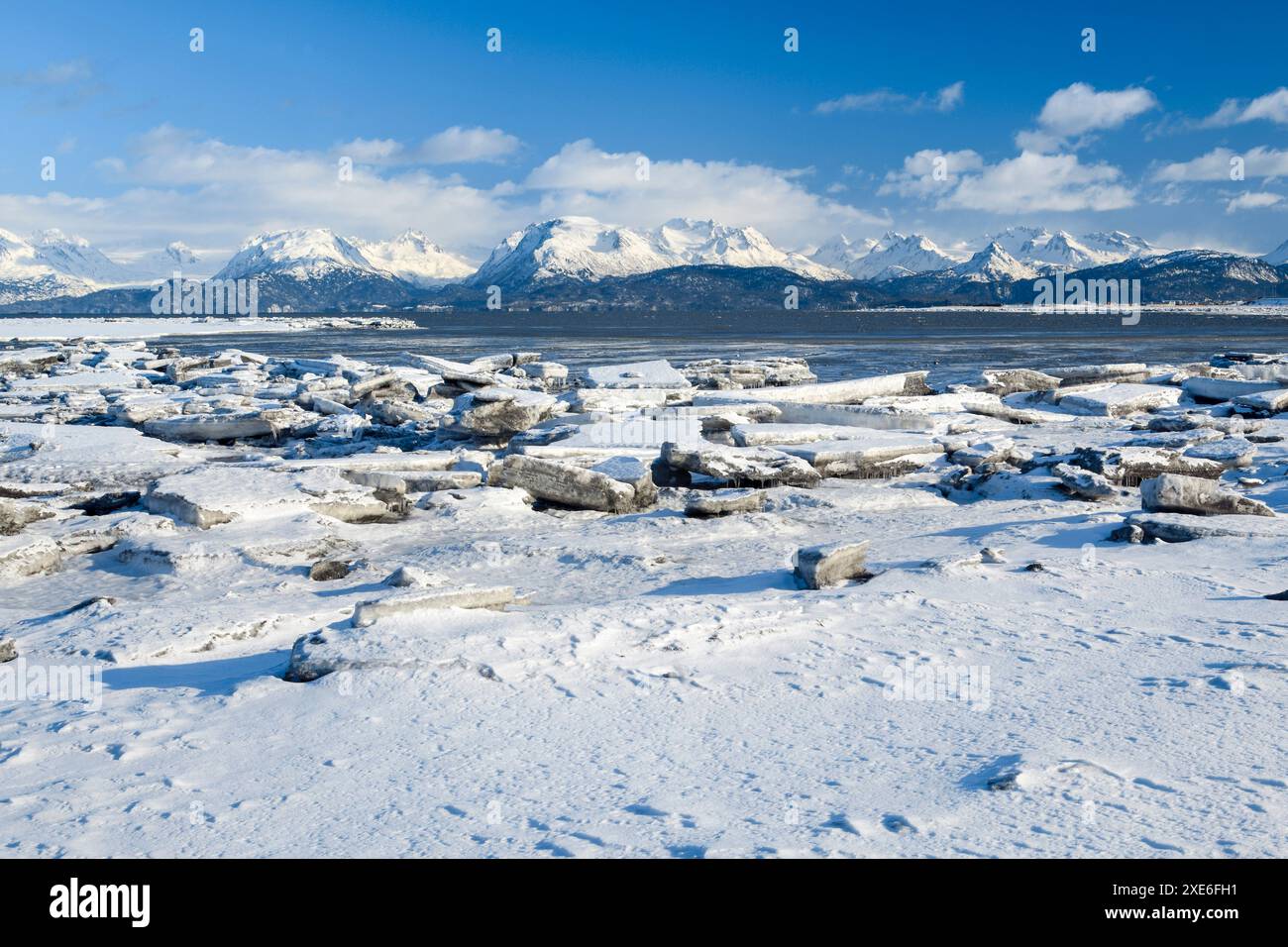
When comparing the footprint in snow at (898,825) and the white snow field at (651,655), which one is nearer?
the footprint in snow at (898,825)

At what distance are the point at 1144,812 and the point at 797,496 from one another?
783 cm

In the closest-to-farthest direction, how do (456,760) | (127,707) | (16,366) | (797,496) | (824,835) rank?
(824,835), (456,760), (127,707), (797,496), (16,366)

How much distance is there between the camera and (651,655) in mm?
5906

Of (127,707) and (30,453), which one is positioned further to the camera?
(30,453)

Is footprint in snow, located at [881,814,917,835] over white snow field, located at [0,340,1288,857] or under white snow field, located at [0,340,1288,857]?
under

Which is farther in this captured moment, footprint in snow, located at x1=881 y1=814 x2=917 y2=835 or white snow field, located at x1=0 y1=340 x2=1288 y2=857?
white snow field, located at x1=0 y1=340 x2=1288 y2=857

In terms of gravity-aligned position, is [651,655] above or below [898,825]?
above

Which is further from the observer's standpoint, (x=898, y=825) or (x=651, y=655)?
(x=651, y=655)

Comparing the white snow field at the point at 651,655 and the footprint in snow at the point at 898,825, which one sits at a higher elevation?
the white snow field at the point at 651,655

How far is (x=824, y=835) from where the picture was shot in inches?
146

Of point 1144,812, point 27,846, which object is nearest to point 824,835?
point 1144,812

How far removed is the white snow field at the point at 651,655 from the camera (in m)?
3.88

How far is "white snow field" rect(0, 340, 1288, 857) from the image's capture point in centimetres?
388
